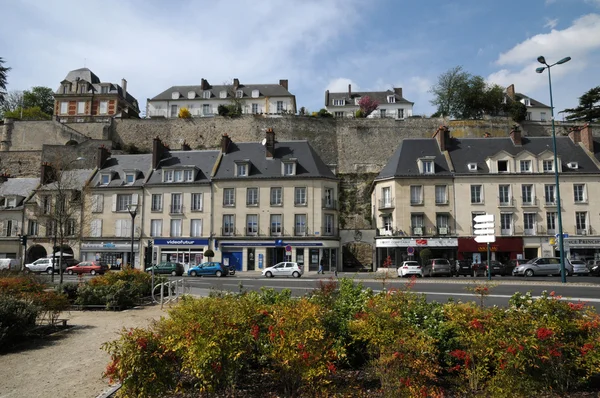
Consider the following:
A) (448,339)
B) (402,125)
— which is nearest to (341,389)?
(448,339)

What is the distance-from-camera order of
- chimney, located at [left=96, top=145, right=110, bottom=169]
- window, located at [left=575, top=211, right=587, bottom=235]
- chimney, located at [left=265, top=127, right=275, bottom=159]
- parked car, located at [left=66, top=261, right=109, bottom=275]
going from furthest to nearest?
chimney, located at [left=96, top=145, right=110, bottom=169] → chimney, located at [left=265, top=127, right=275, bottom=159] → window, located at [left=575, top=211, right=587, bottom=235] → parked car, located at [left=66, top=261, right=109, bottom=275]

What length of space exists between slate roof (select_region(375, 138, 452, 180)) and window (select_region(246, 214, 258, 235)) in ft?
32.9

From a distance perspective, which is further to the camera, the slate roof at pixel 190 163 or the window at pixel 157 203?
the slate roof at pixel 190 163

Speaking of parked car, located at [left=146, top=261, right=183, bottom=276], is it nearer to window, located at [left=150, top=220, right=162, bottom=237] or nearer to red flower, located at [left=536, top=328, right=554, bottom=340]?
window, located at [left=150, top=220, right=162, bottom=237]

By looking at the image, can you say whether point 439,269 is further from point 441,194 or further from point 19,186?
point 19,186

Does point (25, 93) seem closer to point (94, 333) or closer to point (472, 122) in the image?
point (472, 122)

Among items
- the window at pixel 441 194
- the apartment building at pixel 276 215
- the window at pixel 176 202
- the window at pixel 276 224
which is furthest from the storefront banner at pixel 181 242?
the window at pixel 441 194

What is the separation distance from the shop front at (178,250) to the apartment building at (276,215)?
1.74 metres

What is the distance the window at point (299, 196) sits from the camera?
3195cm

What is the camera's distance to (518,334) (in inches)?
185

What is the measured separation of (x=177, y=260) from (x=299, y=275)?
37.7 feet

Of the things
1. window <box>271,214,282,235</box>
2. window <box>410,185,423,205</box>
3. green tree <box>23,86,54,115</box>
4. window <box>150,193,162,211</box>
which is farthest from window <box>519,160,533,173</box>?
green tree <box>23,86,54,115</box>

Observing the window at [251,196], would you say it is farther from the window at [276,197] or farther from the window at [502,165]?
the window at [502,165]

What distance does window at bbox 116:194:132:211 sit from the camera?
33.5 m
